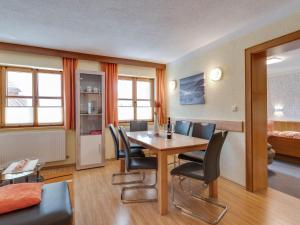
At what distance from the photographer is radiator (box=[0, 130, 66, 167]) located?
326 centimetres

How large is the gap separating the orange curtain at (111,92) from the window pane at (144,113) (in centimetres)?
75

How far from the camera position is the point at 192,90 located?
12.7 feet

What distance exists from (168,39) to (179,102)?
1.66 metres

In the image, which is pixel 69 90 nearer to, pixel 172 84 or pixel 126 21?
pixel 126 21

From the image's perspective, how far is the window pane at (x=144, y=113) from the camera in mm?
4820

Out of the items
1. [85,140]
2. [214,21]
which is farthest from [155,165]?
[214,21]

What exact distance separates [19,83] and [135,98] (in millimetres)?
2570

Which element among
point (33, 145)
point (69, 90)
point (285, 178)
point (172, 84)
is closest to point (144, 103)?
point (172, 84)

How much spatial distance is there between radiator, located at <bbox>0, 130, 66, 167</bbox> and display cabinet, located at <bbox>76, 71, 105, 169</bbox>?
407mm

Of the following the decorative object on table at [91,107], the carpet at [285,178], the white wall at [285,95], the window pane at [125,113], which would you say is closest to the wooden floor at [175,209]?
the carpet at [285,178]

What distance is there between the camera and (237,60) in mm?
2848

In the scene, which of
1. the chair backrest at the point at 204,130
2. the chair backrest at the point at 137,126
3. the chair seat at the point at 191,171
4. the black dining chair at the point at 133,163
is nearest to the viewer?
the chair seat at the point at 191,171

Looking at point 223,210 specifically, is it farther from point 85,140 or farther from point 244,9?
point 85,140

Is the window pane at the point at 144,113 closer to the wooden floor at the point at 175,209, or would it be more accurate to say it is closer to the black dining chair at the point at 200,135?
the black dining chair at the point at 200,135
